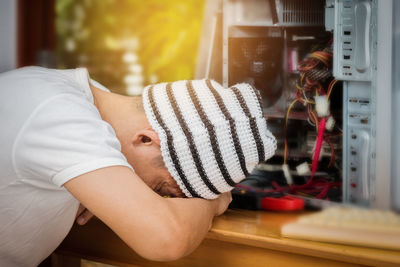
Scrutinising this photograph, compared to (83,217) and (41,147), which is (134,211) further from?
(83,217)

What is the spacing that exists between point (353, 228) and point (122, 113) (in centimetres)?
63

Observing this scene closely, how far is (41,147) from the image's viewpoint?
2.20ft

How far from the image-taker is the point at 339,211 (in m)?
1.09

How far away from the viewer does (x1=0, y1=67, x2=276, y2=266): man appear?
0.67 metres

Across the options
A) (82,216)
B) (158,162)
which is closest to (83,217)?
(82,216)

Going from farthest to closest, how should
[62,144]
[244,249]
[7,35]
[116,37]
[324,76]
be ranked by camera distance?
1. [116,37]
2. [7,35]
3. [324,76]
4. [244,249]
5. [62,144]

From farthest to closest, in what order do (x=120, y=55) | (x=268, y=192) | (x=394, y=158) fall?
1. (x=120, y=55)
2. (x=268, y=192)
3. (x=394, y=158)

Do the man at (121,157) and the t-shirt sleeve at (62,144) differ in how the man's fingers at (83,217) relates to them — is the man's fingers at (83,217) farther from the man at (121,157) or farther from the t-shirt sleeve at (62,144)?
the t-shirt sleeve at (62,144)

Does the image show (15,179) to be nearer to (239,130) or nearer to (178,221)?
(178,221)

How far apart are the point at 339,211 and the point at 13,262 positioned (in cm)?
86

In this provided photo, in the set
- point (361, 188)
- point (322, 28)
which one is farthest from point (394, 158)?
point (322, 28)

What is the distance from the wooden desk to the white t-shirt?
394 mm

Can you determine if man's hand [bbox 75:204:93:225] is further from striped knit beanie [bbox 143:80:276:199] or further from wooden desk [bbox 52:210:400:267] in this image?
striped knit beanie [bbox 143:80:276:199]

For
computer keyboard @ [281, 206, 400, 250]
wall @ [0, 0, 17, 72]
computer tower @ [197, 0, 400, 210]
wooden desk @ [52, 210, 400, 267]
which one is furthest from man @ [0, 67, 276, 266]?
wall @ [0, 0, 17, 72]
